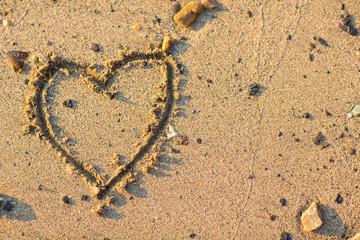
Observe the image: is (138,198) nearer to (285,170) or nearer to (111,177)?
(111,177)

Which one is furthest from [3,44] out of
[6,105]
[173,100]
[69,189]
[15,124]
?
[173,100]

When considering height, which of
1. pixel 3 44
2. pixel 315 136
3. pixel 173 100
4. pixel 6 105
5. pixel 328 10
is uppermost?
pixel 3 44

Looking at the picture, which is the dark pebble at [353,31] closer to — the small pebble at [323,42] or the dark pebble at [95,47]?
the small pebble at [323,42]

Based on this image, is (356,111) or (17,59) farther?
(17,59)

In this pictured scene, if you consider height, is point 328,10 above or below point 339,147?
above

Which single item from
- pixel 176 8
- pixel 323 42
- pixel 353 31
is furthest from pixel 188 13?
pixel 353 31

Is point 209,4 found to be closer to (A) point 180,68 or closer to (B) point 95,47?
(A) point 180,68

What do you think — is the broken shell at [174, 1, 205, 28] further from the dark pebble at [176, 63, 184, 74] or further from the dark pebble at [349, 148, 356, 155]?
the dark pebble at [349, 148, 356, 155]
